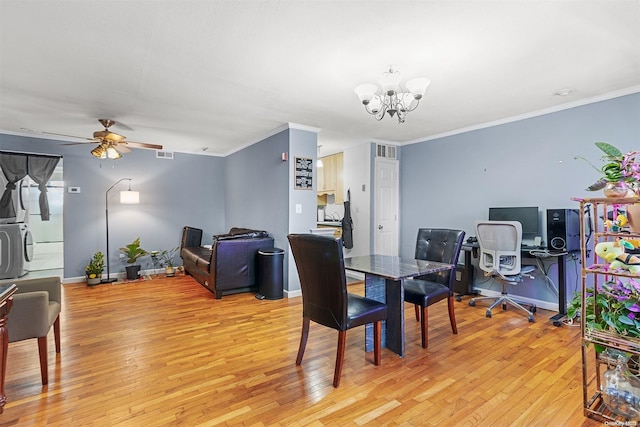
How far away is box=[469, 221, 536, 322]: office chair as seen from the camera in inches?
132

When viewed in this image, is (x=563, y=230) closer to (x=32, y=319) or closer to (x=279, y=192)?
(x=279, y=192)

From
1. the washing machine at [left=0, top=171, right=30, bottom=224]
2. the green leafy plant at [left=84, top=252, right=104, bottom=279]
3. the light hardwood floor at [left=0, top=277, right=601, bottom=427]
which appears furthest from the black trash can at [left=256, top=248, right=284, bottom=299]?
the washing machine at [left=0, top=171, right=30, bottom=224]

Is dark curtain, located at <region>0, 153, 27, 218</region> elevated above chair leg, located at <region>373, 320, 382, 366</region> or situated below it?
above

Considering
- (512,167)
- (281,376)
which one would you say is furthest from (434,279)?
(512,167)

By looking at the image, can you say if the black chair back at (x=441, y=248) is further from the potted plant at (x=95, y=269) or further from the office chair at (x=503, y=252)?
the potted plant at (x=95, y=269)

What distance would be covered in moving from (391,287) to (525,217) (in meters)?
2.34

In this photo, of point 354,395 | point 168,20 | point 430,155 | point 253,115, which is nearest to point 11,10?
point 168,20

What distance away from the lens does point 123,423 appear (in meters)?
1.72

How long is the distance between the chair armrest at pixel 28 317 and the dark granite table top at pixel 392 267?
207 centimetres

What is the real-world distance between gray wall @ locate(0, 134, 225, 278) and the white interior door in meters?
3.34

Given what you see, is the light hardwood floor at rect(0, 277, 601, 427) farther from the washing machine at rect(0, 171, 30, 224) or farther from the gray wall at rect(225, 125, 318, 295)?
the washing machine at rect(0, 171, 30, 224)

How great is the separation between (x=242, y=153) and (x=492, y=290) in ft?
15.2

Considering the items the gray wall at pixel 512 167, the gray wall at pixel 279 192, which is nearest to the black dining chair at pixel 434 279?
the gray wall at pixel 512 167

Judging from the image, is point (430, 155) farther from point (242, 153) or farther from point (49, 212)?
point (49, 212)
